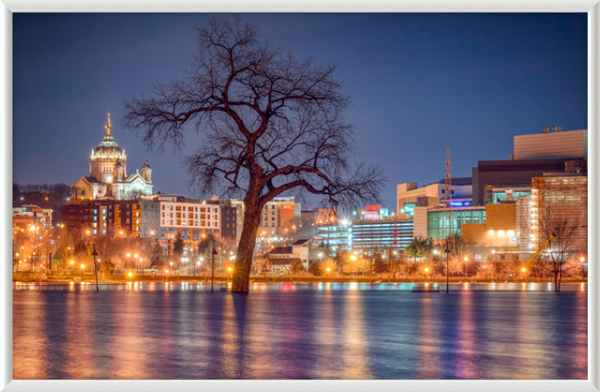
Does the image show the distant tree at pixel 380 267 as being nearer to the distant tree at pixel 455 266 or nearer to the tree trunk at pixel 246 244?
the distant tree at pixel 455 266

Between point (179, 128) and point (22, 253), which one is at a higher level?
point (179, 128)

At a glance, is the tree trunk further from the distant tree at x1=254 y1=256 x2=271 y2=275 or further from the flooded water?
the distant tree at x1=254 y1=256 x2=271 y2=275

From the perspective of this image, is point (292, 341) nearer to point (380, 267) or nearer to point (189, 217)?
point (380, 267)

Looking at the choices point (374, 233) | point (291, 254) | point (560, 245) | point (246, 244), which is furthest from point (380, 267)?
point (374, 233)

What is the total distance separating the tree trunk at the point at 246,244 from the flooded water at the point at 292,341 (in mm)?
3057

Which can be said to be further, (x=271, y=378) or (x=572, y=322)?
(x=572, y=322)

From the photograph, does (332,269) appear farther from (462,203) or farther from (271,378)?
(462,203)

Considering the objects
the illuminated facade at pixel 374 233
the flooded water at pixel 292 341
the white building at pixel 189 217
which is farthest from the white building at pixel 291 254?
the illuminated facade at pixel 374 233

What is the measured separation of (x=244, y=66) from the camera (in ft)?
55.8

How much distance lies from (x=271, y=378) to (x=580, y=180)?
347 feet

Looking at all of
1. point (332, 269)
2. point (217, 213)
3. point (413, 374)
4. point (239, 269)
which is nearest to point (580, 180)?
point (332, 269)

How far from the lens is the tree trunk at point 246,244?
17.8 m

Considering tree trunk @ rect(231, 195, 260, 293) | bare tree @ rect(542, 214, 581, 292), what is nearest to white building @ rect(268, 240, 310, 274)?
bare tree @ rect(542, 214, 581, 292)

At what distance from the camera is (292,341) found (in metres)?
9.50
